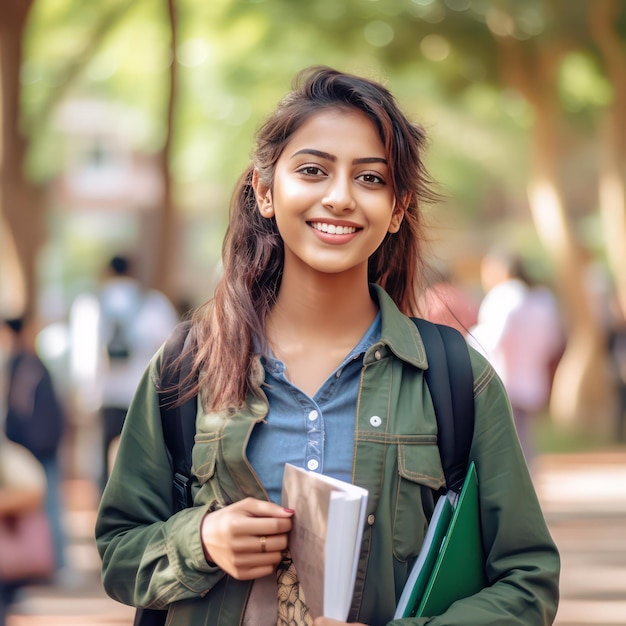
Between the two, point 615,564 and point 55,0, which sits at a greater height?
point 55,0

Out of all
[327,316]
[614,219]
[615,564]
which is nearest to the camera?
[327,316]

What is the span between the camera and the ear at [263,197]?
2.61 metres

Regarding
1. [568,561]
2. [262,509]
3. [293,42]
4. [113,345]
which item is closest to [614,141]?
[293,42]

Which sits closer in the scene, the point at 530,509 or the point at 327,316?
the point at 530,509

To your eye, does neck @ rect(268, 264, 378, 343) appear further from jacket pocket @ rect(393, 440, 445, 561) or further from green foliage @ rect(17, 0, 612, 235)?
green foliage @ rect(17, 0, 612, 235)

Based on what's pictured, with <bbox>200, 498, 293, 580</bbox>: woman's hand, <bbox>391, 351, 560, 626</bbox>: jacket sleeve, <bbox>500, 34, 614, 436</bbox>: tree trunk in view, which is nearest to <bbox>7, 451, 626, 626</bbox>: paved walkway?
<bbox>500, 34, 614, 436</bbox>: tree trunk

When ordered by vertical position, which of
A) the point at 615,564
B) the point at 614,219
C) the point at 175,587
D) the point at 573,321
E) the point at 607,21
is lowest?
the point at 615,564

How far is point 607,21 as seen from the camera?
603 inches

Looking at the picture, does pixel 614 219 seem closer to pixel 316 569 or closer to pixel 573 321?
pixel 573 321

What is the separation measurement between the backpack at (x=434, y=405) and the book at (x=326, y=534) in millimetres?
240

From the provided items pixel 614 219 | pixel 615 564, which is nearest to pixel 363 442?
Result: pixel 615 564

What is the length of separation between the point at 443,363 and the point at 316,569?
1.61 feet

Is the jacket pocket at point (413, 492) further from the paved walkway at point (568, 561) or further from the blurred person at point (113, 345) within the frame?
the blurred person at point (113, 345)

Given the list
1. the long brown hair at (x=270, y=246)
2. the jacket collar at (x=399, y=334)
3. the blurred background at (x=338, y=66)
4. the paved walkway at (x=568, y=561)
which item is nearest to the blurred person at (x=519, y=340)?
the blurred background at (x=338, y=66)
